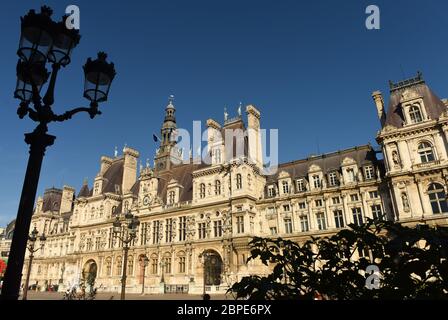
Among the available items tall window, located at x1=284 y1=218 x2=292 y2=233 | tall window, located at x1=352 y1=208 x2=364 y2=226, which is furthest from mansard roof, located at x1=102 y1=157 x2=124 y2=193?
tall window, located at x1=352 y1=208 x2=364 y2=226

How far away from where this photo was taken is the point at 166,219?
43.7 metres

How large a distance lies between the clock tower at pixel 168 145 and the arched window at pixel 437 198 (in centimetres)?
3703

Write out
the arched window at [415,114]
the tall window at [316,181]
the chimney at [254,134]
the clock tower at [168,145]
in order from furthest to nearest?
the clock tower at [168,145]
the chimney at [254,134]
the tall window at [316,181]
the arched window at [415,114]

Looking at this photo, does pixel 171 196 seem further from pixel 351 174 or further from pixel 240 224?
pixel 351 174

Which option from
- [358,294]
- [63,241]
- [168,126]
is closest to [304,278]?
[358,294]

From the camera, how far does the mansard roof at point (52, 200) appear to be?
71.0m

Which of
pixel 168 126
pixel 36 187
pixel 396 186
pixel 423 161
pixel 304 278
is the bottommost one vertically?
pixel 304 278

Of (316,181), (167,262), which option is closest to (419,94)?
(316,181)

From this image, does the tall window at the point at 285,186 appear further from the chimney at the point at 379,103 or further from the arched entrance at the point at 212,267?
the chimney at the point at 379,103

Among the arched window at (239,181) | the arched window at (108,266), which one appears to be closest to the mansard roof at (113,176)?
the arched window at (108,266)

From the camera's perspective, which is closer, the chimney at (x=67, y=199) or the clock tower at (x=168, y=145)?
the clock tower at (x=168, y=145)
